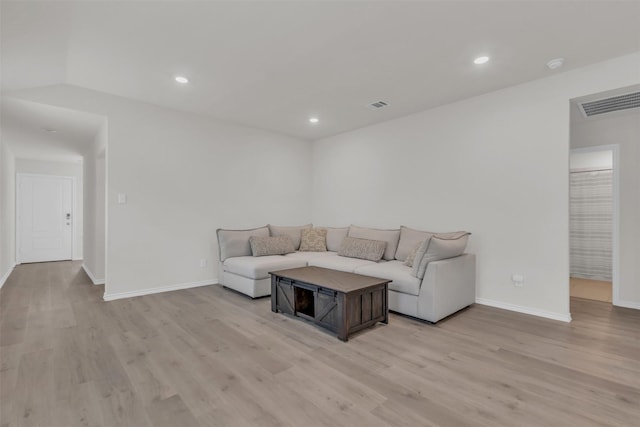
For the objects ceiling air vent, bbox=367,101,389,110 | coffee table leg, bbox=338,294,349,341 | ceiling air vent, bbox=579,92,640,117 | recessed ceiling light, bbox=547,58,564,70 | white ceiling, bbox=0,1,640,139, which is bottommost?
coffee table leg, bbox=338,294,349,341

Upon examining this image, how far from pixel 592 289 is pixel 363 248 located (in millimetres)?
3404

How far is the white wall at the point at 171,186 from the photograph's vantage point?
396cm

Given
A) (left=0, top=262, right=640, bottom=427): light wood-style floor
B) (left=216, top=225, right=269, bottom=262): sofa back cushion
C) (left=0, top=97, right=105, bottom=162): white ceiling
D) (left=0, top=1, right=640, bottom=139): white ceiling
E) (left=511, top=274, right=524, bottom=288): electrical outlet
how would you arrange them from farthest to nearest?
(left=216, top=225, right=269, bottom=262): sofa back cushion < (left=0, top=97, right=105, bottom=162): white ceiling < (left=511, top=274, right=524, bottom=288): electrical outlet < (left=0, top=1, right=640, bottom=139): white ceiling < (left=0, top=262, right=640, bottom=427): light wood-style floor

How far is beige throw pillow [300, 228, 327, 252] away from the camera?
5230 mm

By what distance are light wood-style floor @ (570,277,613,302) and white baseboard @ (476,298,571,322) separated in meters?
1.31

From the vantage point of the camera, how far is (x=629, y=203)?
3.69m

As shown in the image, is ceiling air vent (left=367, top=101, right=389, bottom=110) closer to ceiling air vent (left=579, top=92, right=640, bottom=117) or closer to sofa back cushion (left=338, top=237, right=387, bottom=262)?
sofa back cushion (left=338, top=237, right=387, bottom=262)

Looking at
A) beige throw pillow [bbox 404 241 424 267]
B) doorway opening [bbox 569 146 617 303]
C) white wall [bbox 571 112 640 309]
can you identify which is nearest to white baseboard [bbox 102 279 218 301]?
beige throw pillow [bbox 404 241 424 267]

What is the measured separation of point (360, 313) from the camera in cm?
289

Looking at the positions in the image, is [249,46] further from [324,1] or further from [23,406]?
[23,406]

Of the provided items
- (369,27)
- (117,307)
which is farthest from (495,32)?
(117,307)

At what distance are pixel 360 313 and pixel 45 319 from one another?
323 cm

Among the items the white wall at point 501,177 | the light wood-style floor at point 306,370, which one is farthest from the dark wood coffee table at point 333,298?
the white wall at point 501,177

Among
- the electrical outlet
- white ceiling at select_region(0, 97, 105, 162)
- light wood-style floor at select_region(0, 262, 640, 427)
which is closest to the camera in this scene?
light wood-style floor at select_region(0, 262, 640, 427)
